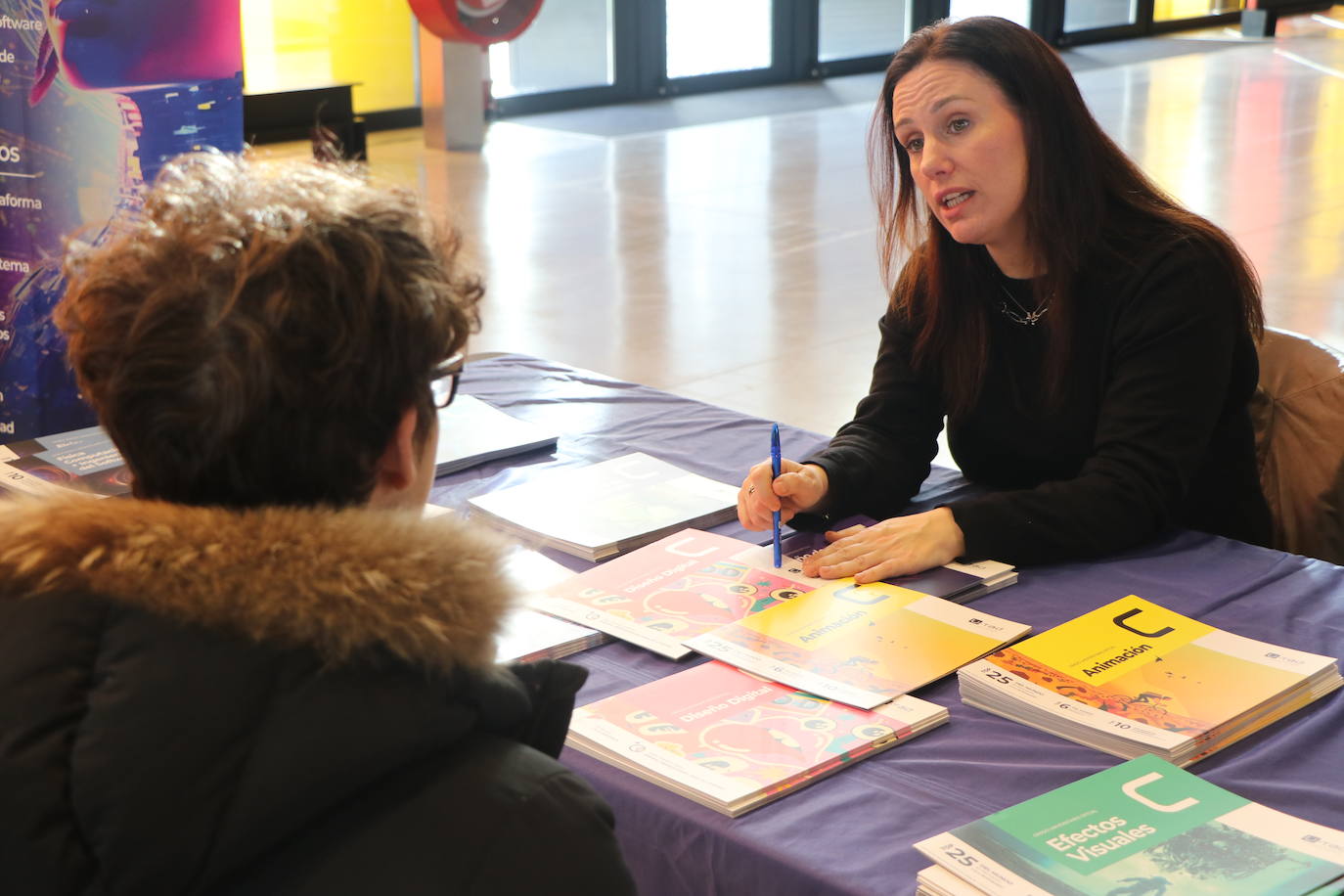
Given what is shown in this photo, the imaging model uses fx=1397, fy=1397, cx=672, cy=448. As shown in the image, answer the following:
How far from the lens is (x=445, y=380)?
961 millimetres

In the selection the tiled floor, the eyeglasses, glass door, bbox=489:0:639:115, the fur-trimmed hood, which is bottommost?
the tiled floor

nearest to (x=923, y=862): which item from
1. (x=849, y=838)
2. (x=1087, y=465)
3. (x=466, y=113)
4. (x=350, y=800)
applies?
(x=849, y=838)

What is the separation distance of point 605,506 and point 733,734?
675mm

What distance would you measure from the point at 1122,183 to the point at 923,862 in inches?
48.3

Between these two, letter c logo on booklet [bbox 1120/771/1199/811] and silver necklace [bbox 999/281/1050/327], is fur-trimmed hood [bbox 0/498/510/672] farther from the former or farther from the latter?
silver necklace [bbox 999/281/1050/327]

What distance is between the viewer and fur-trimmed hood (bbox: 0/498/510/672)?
31.4 inches

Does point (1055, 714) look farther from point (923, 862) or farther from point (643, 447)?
point (643, 447)

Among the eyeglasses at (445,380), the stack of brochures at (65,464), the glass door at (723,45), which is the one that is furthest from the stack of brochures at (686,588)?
the glass door at (723,45)

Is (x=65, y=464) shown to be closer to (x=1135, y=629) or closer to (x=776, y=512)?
(x=776, y=512)

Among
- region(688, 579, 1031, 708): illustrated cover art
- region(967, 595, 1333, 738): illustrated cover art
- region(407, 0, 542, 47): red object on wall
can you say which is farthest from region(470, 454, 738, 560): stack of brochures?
region(407, 0, 542, 47): red object on wall

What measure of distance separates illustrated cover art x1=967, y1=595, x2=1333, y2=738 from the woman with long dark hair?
0.24 m

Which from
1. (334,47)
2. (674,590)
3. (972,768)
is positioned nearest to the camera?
(972,768)

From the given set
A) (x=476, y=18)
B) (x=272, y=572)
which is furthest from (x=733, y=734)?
(x=476, y=18)

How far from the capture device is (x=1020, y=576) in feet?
5.82
